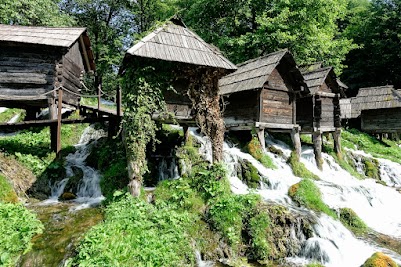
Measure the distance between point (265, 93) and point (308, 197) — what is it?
22.1ft

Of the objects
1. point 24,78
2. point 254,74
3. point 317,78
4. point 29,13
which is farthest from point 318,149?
point 29,13

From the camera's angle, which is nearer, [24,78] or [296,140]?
[24,78]

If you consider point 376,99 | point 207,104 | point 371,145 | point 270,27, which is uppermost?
point 270,27

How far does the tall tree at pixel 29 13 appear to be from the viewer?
22.8 metres

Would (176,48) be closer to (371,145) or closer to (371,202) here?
(371,202)

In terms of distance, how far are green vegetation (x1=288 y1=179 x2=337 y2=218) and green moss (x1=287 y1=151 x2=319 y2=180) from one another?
3.29 metres

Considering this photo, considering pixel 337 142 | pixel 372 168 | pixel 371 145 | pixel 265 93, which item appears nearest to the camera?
pixel 265 93

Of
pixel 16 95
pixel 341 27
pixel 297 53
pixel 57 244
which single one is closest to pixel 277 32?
pixel 297 53

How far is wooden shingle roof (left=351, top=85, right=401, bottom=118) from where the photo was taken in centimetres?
2657

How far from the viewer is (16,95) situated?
14.3 metres

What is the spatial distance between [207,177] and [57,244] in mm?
4867

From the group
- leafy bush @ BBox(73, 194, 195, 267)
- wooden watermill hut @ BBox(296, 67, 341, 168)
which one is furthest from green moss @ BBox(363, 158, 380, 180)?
leafy bush @ BBox(73, 194, 195, 267)

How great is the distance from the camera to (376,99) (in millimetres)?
27641

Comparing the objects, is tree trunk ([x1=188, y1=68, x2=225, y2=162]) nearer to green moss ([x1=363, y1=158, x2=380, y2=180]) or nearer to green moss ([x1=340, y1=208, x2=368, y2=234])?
green moss ([x1=340, y1=208, x2=368, y2=234])
